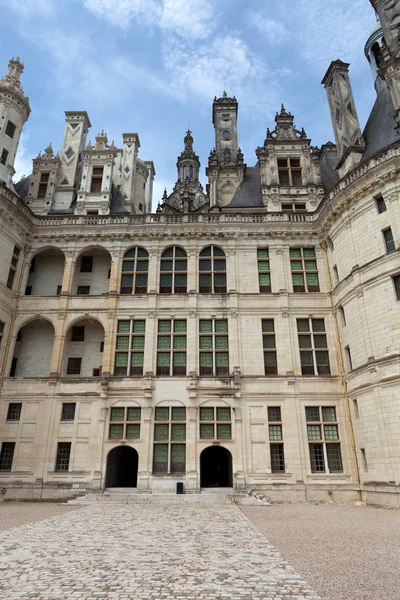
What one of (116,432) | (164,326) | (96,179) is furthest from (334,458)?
(96,179)

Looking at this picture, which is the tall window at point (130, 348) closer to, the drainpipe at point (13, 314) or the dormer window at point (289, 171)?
the drainpipe at point (13, 314)

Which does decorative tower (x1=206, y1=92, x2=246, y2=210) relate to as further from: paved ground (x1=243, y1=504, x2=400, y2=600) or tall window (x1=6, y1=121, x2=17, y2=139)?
paved ground (x1=243, y1=504, x2=400, y2=600)

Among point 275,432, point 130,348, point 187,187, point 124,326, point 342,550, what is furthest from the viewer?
point 187,187

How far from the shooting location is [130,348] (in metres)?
23.6

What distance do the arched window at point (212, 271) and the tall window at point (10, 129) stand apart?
612 inches

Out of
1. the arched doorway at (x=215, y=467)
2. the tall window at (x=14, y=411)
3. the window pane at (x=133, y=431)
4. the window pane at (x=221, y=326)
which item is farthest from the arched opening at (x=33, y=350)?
the arched doorway at (x=215, y=467)

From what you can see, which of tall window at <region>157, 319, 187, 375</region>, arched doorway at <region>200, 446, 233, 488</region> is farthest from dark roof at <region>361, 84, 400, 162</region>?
arched doorway at <region>200, 446, 233, 488</region>

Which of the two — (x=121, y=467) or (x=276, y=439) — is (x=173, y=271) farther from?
(x=121, y=467)

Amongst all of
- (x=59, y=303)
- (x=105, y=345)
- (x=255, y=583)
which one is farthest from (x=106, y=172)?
(x=255, y=583)

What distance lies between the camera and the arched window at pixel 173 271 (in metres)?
25.2

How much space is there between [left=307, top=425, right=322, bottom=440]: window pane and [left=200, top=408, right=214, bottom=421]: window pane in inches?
207

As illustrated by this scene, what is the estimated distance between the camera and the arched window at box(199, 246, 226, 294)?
25172 millimetres

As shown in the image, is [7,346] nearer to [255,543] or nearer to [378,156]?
[255,543]

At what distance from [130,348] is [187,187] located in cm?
3302
